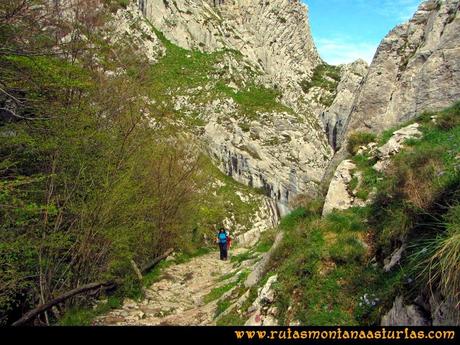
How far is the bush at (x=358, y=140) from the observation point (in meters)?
12.5

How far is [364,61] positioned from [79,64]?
63.3 meters

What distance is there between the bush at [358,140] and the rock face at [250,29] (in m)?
44.4

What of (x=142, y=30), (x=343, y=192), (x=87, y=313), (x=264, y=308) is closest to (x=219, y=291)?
(x=87, y=313)

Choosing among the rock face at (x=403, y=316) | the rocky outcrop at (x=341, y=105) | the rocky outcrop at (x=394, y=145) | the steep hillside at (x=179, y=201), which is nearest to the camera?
the rock face at (x=403, y=316)

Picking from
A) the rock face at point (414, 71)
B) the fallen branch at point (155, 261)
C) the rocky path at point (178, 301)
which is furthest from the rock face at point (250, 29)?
the rocky path at point (178, 301)

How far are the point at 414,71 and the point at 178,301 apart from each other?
15.1m

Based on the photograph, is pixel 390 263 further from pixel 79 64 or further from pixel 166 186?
pixel 166 186

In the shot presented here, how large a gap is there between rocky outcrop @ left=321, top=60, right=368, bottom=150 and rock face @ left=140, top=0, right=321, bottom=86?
9.45 metres

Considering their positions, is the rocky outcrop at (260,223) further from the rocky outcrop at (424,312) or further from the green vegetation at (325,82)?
the green vegetation at (325,82)

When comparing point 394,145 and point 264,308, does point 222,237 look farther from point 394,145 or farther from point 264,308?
point 264,308

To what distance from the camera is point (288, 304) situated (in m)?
7.57

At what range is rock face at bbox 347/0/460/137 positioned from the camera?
15.2 metres

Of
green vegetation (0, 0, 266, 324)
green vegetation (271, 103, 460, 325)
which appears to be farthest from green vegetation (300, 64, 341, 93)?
green vegetation (271, 103, 460, 325)

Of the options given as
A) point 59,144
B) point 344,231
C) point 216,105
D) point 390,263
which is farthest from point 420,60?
point 216,105
